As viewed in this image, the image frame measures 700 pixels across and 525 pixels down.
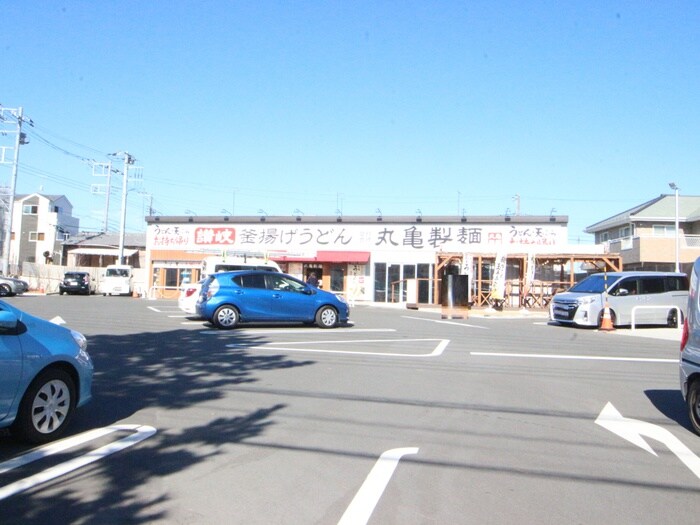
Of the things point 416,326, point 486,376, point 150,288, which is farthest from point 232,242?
point 486,376

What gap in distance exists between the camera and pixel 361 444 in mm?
5922

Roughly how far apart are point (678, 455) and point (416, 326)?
492 inches

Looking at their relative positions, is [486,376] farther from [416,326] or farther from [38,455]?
[416,326]

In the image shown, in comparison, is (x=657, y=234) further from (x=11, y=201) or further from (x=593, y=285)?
Result: (x=11, y=201)

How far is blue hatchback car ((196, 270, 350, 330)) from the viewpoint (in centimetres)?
1585

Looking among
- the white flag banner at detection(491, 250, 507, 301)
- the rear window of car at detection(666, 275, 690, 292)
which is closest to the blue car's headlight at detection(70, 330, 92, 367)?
the rear window of car at detection(666, 275, 690, 292)

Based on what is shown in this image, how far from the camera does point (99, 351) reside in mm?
11492

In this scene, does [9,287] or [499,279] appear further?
[9,287]

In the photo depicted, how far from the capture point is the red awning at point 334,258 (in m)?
35.1

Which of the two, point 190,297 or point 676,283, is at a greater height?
point 676,283

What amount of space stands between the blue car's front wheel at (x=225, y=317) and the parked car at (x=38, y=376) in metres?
9.57

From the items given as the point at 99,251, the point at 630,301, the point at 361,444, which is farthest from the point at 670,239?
the point at 99,251

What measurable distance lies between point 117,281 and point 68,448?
34949mm

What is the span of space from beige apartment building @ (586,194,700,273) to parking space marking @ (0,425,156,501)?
3436 cm
